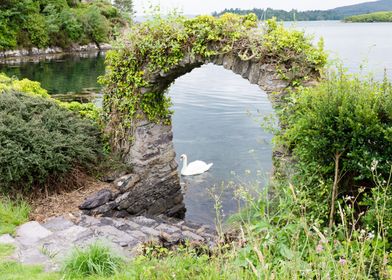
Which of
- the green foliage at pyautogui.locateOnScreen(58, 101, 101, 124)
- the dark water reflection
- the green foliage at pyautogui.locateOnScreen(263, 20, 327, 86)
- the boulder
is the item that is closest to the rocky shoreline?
the dark water reflection

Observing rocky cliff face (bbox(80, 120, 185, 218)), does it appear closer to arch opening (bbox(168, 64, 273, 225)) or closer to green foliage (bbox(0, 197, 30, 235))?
arch opening (bbox(168, 64, 273, 225))

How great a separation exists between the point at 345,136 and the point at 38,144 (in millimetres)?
4601

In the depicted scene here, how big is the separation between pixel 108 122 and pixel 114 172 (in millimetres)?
1003

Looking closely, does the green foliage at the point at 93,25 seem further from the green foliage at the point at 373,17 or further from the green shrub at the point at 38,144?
the green shrub at the point at 38,144

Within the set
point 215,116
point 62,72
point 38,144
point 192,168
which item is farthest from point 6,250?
point 62,72

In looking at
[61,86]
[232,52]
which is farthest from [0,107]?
[61,86]

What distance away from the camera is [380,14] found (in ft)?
186

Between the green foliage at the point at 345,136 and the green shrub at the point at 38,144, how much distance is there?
390 cm

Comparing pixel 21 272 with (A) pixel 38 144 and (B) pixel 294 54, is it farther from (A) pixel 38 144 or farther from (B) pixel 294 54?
(B) pixel 294 54

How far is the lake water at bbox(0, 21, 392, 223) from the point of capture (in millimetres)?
9445

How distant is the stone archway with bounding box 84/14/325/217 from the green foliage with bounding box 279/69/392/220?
5.50 ft

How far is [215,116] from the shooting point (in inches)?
677

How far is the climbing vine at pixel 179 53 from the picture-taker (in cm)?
604

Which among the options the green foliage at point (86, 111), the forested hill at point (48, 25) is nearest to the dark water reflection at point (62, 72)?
the forested hill at point (48, 25)
